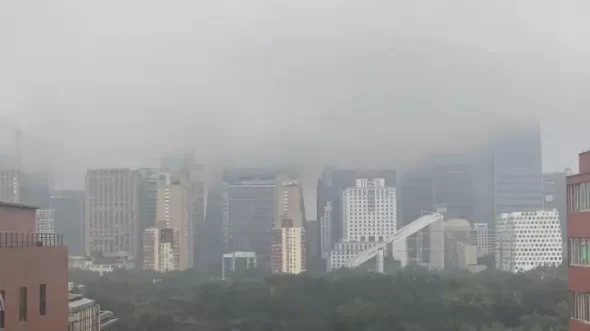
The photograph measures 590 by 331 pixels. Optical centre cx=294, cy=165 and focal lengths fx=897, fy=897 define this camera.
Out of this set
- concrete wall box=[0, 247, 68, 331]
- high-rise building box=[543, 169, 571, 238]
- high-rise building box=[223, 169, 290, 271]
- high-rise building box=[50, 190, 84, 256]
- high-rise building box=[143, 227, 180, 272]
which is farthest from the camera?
high-rise building box=[223, 169, 290, 271]

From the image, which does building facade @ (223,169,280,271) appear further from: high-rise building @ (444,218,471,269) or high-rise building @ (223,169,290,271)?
high-rise building @ (444,218,471,269)

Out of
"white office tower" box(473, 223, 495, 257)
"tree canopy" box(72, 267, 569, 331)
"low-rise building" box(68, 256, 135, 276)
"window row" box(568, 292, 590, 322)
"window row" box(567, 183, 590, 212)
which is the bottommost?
"tree canopy" box(72, 267, 569, 331)

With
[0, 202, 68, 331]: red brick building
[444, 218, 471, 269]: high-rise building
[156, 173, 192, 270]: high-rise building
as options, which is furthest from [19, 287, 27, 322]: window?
[444, 218, 471, 269]: high-rise building

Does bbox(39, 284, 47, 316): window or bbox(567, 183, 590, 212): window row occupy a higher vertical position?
bbox(567, 183, 590, 212): window row

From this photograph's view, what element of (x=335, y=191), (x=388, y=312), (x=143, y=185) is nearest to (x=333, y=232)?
(x=335, y=191)

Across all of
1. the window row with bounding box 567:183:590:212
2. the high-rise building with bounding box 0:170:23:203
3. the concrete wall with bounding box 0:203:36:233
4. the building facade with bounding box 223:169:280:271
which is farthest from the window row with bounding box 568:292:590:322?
the building facade with bounding box 223:169:280:271

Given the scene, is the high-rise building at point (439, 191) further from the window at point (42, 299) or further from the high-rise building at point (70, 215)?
the window at point (42, 299)

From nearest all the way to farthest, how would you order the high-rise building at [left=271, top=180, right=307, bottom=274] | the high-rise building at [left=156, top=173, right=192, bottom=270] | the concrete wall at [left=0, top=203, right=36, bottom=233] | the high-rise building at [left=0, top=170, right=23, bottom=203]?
1. the concrete wall at [left=0, top=203, right=36, bottom=233]
2. the high-rise building at [left=0, top=170, right=23, bottom=203]
3. the high-rise building at [left=156, top=173, right=192, bottom=270]
4. the high-rise building at [left=271, top=180, right=307, bottom=274]

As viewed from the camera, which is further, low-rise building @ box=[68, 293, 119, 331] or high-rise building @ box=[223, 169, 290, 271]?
high-rise building @ box=[223, 169, 290, 271]
